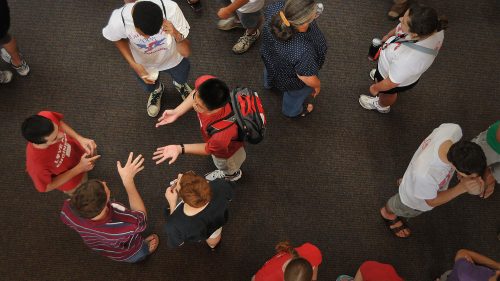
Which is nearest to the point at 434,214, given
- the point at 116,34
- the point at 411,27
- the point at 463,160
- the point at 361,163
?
the point at 361,163

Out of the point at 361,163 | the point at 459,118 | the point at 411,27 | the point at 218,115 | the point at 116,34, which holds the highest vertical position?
the point at 411,27

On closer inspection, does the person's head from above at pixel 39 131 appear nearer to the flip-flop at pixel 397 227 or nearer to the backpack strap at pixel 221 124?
the backpack strap at pixel 221 124

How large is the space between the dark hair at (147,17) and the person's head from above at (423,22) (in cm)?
155

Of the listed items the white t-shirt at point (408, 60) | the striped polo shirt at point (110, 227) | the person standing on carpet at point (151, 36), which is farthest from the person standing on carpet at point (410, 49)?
the striped polo shirt at point (110, 227)

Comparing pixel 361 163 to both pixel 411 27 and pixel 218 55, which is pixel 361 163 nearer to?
pixel 411 27

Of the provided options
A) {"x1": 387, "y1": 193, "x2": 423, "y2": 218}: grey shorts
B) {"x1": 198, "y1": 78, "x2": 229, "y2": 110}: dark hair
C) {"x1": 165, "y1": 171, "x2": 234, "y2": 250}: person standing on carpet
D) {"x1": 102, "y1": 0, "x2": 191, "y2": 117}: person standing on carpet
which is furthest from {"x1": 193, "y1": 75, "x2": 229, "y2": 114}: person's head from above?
{"x1": 387, "y1": 193, "x2": 423, "y2": 218}: grey shorts

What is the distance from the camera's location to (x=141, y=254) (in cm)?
282

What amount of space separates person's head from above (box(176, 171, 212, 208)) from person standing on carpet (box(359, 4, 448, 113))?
60.5 inches

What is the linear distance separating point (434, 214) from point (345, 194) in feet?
2.37

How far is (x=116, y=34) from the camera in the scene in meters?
2.58

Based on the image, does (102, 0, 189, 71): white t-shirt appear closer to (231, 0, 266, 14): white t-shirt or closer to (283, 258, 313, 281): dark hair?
(231, 0, 266, 14): white t-shirt

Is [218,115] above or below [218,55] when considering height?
above

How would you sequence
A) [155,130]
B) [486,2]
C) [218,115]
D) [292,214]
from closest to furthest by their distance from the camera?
1. [218,115]
2. [292,214]
3. [155,130]
4. [486,2]

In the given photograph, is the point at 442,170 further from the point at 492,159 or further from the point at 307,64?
the point at 307,64
